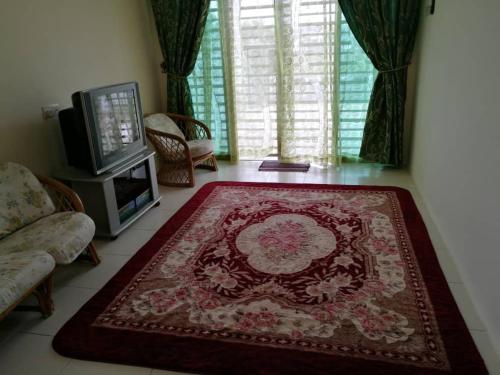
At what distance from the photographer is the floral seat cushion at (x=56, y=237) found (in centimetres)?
216

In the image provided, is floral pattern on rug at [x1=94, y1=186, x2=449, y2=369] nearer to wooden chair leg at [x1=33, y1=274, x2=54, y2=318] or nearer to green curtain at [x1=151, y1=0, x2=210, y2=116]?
wooden chair leg at [x1=33, y1=274, x2=54, y2=318]

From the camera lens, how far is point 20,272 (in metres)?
1.88

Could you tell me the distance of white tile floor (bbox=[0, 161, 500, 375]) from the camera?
1.80 meters

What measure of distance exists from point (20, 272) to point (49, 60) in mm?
1782

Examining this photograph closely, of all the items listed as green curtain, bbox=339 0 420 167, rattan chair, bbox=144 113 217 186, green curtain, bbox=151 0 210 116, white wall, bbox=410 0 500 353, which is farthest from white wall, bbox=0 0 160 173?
white wall, bbox=410 0 500 353

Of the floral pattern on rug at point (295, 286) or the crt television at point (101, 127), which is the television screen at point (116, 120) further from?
the floral pattern on rug at point (295, 286)

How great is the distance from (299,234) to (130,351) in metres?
1.45

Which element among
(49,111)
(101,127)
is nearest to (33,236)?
(101,127)

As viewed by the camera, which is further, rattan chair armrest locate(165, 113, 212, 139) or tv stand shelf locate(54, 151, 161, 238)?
rattan chair armrest locate(165, 113, 212, 139)

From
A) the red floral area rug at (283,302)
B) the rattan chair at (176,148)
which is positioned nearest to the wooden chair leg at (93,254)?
the red floral area rug at (283,302)

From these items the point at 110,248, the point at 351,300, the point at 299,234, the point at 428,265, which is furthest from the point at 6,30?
the point at 428,265

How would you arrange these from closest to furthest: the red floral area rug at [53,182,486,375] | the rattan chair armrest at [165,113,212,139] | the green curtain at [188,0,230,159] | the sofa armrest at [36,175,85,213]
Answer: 1. the red floral area rug at [53,182,486,375]
2. the sofa armrest at [36,175,85,213]
3. the green curtain at [188,0,230,159]
4. the rattan chair armrest at [165,113,212,139]

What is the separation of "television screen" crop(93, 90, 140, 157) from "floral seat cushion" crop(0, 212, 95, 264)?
2.22 feet

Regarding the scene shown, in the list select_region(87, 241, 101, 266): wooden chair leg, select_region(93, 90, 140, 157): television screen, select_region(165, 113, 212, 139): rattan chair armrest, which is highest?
select_region(93, 90, 140, 157): television screen
